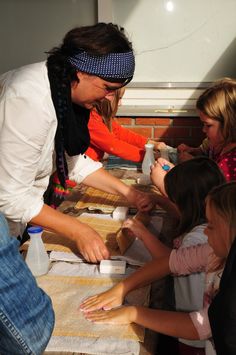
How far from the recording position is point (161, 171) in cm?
241

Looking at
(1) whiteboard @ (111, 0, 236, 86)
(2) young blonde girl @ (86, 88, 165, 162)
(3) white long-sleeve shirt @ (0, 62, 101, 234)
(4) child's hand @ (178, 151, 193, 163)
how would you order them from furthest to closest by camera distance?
(1) whiteboard @ (111, 0, 236, 86) → (4) child's hand @ (178, 151, 193, 163) → (2) young blonde girl @ (86, 88, 165, 162) → (3) white long-sleeve shirt @ (0, 62, 101, 234)

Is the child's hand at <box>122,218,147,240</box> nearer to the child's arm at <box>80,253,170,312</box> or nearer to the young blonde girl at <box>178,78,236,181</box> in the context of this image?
the child's arm at <box>80,253,170,312</box>

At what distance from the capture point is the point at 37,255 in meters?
1.67

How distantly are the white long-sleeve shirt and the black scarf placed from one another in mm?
31

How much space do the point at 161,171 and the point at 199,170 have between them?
0.54 m

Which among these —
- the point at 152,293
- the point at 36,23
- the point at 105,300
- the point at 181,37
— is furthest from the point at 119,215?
the point at 36,23

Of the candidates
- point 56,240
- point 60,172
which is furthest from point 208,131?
point 56,240

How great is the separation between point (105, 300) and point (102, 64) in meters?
0.89

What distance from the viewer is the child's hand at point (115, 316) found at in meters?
1.35

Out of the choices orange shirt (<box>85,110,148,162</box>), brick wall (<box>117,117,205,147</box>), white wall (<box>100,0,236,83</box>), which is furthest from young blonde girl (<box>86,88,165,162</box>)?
white wall (<box>100,0,236,83</box>)

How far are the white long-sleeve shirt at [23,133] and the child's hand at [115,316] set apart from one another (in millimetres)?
514

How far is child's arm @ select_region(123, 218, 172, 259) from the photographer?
1.74 meters

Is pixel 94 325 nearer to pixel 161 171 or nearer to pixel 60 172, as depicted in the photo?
pixel 60 172

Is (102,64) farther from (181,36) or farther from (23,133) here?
(181,36)
